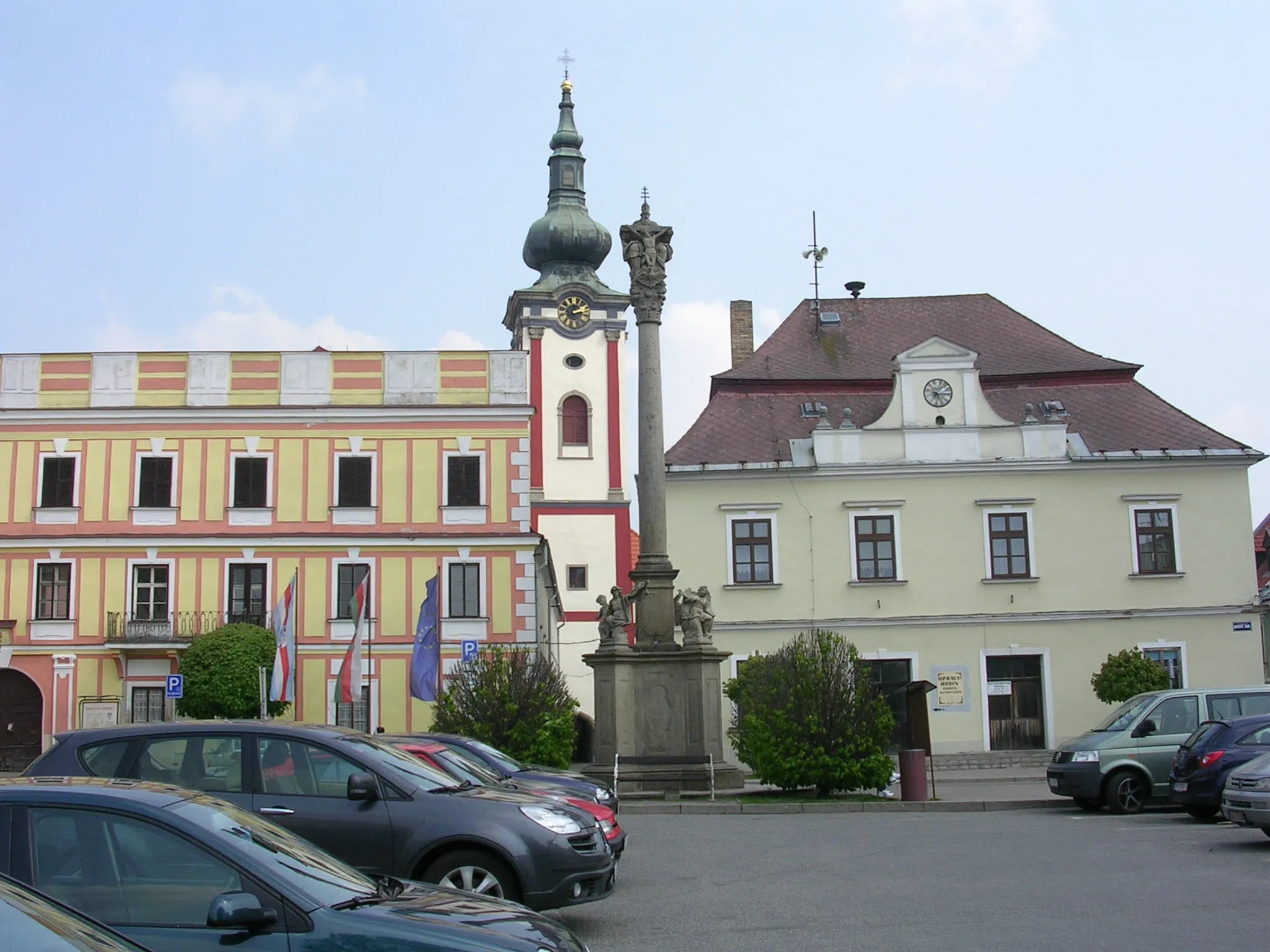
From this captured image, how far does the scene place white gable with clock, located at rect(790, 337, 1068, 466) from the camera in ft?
128

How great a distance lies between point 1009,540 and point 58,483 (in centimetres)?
2583

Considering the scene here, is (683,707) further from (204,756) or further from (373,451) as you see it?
(373,451)

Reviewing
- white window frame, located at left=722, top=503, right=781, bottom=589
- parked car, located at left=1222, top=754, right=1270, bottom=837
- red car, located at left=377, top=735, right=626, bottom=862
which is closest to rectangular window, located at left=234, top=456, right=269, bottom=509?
white window frame, located at left=722, top=503, right=781, bottom=589

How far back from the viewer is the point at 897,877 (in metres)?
14.0

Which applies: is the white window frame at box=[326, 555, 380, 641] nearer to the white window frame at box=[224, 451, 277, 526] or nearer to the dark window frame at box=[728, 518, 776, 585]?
the white window frame at box=[224, 451, 277, 526]

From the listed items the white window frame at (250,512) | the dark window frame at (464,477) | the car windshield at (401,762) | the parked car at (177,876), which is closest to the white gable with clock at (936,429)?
the dark window frame at (464,477)

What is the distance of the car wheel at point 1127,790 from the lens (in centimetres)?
2144

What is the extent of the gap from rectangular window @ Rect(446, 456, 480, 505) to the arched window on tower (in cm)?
1579

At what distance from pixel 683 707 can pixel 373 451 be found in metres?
18.7

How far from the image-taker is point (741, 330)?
152 ft

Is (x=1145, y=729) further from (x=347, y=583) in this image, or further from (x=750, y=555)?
(x=347, y=583)

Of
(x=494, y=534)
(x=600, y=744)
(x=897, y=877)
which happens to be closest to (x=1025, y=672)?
(x=494, y=534)

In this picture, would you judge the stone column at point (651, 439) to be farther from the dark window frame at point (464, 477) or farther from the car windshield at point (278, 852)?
the car windshield at point (278, 852)

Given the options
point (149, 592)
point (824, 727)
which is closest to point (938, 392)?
point (824, 727)
